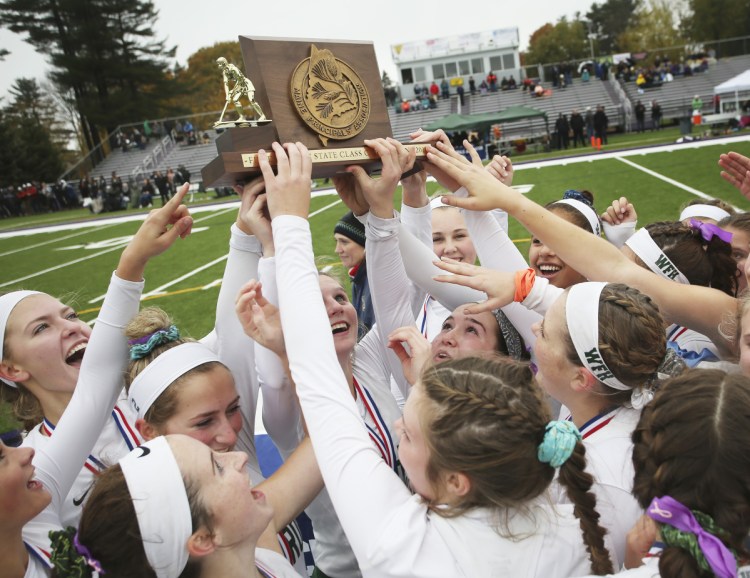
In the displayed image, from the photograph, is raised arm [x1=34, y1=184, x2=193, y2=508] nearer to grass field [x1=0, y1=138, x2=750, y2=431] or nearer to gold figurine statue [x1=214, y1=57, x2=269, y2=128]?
gold figurine statue [x1=214, y1=57, x2=269, y2=128]

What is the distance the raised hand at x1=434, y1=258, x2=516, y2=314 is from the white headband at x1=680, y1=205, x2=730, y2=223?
2.42 m

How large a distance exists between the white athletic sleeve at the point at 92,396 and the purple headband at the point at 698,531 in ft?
6.51

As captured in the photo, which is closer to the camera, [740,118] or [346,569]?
[346,569]

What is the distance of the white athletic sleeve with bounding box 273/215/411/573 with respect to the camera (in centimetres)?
145

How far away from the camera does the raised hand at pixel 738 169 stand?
11.2ft

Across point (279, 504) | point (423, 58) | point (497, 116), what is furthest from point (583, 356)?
point (423, 58)

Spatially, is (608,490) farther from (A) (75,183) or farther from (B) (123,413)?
(A) (75,183)

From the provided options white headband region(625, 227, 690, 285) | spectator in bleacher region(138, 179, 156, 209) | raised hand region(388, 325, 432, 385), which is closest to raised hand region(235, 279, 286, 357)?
raised hand region(388, 325, 432, 385)

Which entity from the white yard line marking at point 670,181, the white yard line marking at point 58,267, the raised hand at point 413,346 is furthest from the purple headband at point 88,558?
the white yard line marking at point 58,267

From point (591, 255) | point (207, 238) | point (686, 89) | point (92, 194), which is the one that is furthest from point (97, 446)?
point (686, 89)

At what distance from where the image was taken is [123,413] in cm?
281

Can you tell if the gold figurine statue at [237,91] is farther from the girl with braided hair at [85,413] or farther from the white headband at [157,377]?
the white headband at [157,377]

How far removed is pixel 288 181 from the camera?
191 cm

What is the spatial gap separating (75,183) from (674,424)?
130 ft
